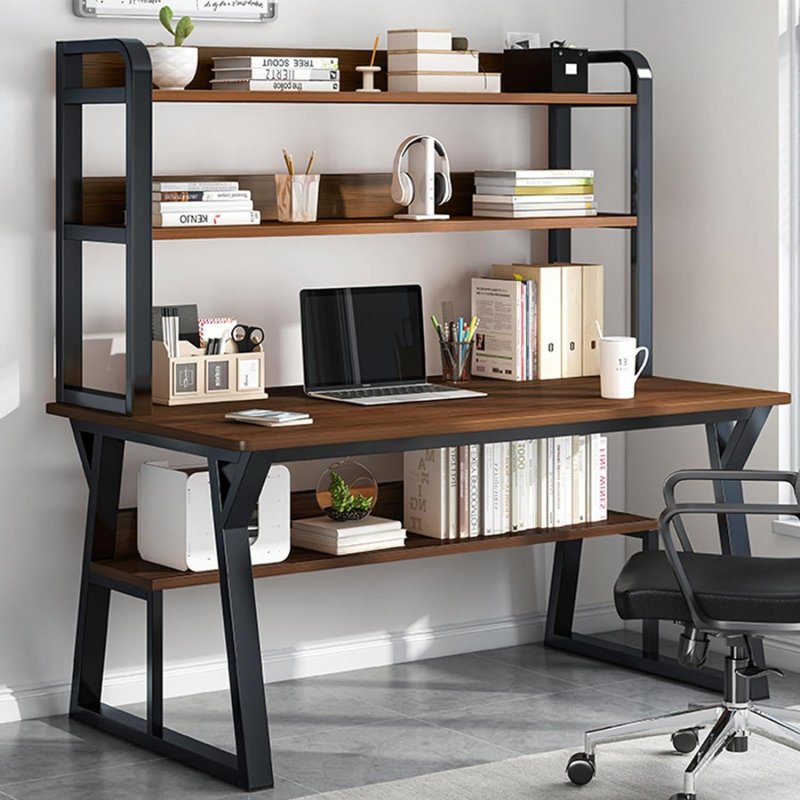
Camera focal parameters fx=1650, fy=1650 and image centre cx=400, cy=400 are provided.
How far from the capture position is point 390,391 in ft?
13.7

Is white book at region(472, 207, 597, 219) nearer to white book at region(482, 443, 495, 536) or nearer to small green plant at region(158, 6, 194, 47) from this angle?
white book at region(482, 443, 495, 536)

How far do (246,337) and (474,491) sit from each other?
70 centimetres

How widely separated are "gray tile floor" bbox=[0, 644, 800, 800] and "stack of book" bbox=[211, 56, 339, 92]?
1.56 meters

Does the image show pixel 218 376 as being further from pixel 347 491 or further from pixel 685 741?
pixel 685 741

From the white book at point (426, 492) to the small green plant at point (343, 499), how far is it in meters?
0.16

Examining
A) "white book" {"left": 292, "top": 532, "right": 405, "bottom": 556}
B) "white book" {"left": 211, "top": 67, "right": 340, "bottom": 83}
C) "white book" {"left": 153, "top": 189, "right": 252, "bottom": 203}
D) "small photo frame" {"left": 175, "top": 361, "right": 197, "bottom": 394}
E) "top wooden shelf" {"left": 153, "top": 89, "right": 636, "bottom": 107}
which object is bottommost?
"white book" {"left": 292, "top": 532, "right": 405, "bottom": 556}

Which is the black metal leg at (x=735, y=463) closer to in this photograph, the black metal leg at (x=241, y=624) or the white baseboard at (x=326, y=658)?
the white baseboard at (x=326, y=658)

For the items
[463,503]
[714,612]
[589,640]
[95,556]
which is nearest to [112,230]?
[95,556]

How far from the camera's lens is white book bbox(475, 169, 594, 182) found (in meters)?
4.34

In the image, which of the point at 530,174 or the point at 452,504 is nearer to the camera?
the point at 452,504

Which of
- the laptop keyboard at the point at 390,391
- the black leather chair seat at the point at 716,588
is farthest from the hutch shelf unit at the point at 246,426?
the black leather chair seat at the point at 716,588

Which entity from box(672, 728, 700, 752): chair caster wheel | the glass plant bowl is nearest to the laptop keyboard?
the glass plant bowl

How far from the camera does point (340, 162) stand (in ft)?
14.6

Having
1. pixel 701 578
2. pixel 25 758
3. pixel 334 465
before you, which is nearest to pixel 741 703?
pixel 701 578
